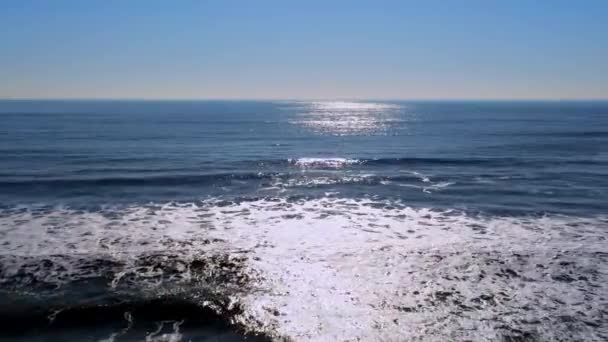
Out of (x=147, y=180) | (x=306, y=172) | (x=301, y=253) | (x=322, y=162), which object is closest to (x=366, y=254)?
(x=301, y=253)

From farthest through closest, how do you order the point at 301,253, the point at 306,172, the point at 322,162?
the point at 322,162, the point at 306,172, the point at 301,253

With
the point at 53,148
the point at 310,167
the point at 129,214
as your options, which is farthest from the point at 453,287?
the point at 53,148

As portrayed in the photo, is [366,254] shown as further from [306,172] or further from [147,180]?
[147,180]

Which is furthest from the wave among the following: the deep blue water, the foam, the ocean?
the foam

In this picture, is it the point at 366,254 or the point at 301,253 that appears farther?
the point at 301,253

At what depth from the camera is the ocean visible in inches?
497

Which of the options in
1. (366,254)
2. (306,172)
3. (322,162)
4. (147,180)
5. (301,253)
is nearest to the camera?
(366,254)

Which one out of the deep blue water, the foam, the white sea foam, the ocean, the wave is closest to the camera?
the ocean

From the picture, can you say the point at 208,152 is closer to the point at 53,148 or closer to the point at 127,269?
the point at 53,148

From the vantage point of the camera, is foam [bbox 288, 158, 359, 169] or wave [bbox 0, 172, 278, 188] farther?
foam [bbox 288, 158, 359, 169]

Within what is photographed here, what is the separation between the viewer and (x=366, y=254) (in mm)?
18406

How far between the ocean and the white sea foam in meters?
0.09

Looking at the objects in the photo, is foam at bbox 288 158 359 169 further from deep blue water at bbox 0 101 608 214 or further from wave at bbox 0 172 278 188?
wave at bbox 0 172 278 188

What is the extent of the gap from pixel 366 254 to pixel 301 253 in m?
2.78
